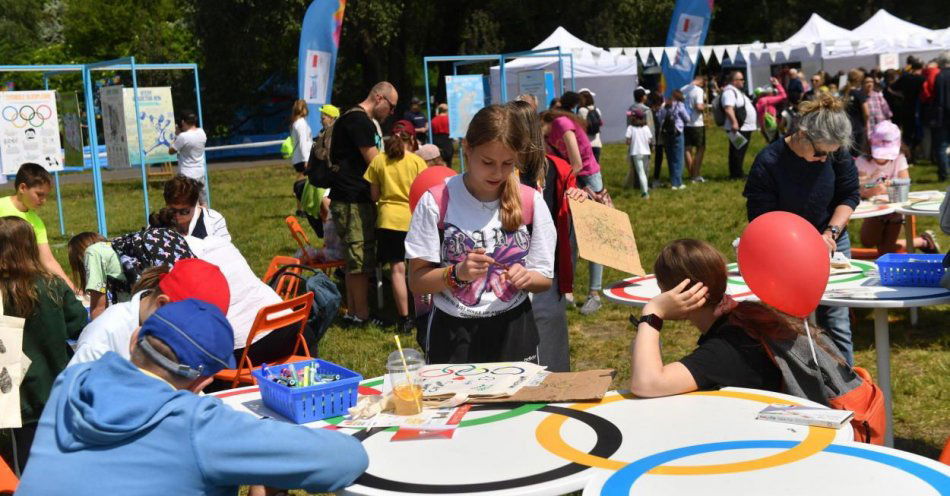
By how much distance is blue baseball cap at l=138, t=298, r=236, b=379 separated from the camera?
2.05 meters

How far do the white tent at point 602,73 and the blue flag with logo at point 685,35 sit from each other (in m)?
1.77

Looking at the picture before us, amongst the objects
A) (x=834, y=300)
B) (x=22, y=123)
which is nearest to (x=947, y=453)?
(x=834, y=300)

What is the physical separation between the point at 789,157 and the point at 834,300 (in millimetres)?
1001

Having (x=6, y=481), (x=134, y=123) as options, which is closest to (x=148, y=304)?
(x=6, y=481)

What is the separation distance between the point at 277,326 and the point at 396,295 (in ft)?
9.53

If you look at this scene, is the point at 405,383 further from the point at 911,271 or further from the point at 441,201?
the point at 911,271

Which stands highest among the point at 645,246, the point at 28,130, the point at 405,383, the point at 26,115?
the point at 26,115

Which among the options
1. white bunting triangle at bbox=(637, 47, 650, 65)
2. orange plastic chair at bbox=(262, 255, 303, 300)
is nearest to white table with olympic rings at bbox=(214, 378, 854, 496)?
orange plastic chair at bbox=(262, 255, 303, 300)

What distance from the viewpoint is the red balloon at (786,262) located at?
2996 millimetres

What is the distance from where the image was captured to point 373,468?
7.58 feet

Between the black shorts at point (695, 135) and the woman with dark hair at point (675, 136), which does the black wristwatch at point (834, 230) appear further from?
the black shorts at point (695, 135)

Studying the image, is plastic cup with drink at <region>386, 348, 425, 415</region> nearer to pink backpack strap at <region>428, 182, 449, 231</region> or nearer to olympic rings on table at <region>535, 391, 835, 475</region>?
olympic rings on table at <region>535, 391, 835, 475</region>

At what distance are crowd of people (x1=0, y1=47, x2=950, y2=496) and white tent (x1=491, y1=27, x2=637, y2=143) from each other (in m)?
15.4

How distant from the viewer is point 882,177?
298 inches
